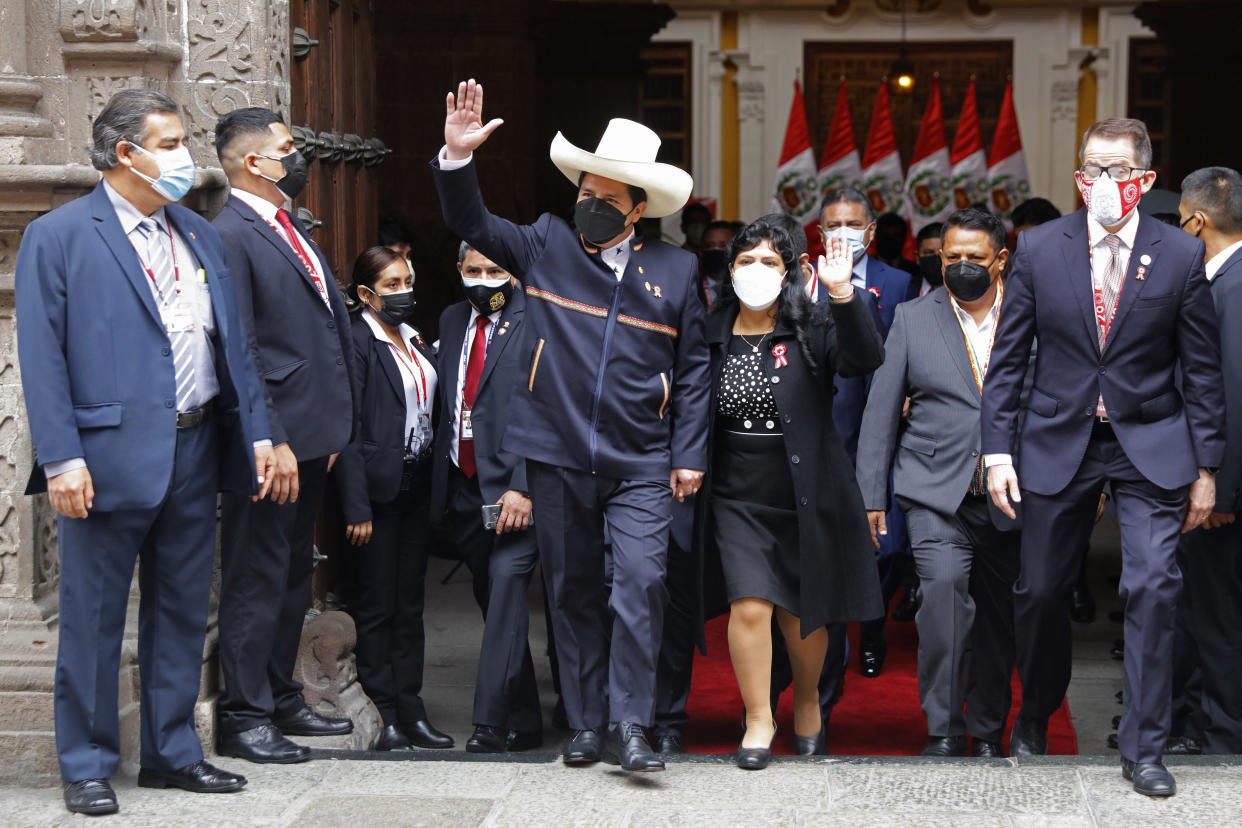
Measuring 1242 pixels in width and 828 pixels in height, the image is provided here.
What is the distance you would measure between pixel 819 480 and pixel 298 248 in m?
1.88

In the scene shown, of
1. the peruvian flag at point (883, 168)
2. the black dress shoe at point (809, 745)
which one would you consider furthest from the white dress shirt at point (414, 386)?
the peruvian flag at point (883, 168)

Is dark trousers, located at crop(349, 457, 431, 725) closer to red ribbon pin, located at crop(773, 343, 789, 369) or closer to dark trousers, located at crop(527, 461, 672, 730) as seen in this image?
dark trousers, located at crop(527, 461, 672, 730)

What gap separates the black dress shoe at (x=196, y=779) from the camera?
189 inches

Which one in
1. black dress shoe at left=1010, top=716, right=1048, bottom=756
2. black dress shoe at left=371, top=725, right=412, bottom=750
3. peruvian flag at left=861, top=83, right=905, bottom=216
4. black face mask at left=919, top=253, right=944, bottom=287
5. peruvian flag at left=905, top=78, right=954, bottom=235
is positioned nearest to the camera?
black dress shoe at left=1010, top=716, right=1048, bottom=756

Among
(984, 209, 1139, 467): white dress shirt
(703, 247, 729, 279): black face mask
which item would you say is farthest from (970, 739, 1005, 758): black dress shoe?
(703, 247, 729, 279): black face mask

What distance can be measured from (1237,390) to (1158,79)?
12463 millimetres

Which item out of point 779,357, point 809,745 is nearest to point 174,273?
point 779,357

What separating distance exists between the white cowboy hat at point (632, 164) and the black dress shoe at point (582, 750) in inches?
67.3

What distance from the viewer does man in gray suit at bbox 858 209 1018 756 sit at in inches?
220

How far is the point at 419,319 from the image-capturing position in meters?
11.1

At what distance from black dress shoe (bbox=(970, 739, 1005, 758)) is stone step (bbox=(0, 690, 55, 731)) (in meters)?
3.10

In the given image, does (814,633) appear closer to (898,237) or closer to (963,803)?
(963,803)

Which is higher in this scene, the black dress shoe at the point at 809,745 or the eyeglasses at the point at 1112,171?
the eyeglasses at the point at 1112,171

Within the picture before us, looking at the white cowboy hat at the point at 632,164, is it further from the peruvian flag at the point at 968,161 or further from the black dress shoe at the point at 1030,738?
the peruvian flag at the point at 968,161
